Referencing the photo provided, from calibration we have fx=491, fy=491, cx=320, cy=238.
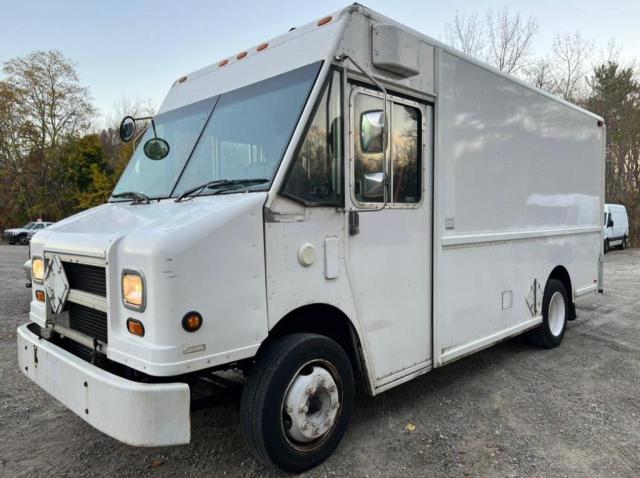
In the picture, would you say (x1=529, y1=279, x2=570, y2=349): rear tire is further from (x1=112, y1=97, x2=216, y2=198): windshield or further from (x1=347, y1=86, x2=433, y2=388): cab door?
(x1=112, y1=97, x2=216, y2=198): windshield

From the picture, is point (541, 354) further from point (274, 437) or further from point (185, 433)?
point (185, 433)

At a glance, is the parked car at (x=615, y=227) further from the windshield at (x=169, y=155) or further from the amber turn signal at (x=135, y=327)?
the amber turn signal at (x=135, y=327)

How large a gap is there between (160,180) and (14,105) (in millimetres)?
41961

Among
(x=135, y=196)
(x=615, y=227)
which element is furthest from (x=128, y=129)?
(x=615, y=227)

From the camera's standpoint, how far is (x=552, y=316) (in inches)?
241

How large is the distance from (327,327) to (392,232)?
0.87 m

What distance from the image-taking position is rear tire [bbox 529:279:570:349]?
5887 millimetres

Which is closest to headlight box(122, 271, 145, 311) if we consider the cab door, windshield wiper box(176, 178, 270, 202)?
windshield wiper box(176, 178, 270, 202)

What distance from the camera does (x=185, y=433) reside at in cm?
260

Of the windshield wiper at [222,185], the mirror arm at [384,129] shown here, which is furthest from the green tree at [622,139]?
the windshield wiper at [222,185]

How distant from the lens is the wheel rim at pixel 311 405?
3.04 metres

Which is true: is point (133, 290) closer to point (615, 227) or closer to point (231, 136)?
point (231, 136)

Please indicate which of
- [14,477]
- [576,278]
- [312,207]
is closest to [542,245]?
[576,278]

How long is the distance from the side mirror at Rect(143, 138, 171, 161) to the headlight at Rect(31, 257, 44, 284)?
1164mm
